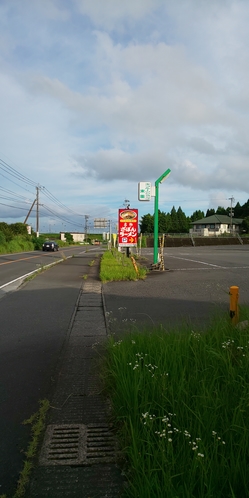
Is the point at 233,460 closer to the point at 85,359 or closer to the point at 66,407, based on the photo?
the point at 66,407

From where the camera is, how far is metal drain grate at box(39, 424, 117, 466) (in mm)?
3105

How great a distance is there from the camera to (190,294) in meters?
11.3

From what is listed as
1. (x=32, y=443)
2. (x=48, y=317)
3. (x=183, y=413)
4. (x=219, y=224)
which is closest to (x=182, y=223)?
(x=219, y=224)

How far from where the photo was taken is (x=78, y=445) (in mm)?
3320

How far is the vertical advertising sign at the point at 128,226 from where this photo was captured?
19.8 meters

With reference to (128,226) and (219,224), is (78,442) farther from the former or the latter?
(219,224)

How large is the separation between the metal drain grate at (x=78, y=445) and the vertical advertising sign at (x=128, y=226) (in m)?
16.3

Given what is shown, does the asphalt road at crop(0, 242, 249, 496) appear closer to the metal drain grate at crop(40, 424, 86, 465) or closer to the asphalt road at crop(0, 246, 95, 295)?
the metal drain grate at crop(40, 424, 86, 465)

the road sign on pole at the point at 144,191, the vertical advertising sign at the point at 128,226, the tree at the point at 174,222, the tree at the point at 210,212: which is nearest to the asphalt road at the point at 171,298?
the vertical advertising sign at the point at 128,226

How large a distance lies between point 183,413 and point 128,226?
1681 centimetres

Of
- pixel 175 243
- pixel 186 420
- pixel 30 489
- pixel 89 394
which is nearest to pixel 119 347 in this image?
pixel 89 394

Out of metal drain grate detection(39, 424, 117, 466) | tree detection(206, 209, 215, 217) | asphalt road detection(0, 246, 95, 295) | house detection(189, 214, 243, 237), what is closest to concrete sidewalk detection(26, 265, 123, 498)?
metal drain grate detection(39, 424, 117, 466)

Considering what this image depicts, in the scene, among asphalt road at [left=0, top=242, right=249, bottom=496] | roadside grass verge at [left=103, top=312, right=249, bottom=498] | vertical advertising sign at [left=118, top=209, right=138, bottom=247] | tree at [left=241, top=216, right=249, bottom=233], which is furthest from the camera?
tree at [left=241, top=216, right=249, bottom=233]

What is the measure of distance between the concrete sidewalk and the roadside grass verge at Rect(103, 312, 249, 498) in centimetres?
14
